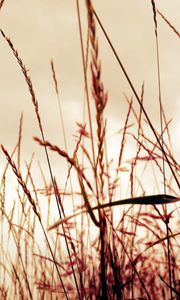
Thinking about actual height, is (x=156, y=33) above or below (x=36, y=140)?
above

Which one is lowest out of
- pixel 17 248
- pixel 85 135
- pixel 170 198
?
pixel 170 198

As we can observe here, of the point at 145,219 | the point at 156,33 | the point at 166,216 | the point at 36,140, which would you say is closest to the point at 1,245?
the point at 145,219

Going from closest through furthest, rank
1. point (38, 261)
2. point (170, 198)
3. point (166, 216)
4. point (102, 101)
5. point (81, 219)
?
point (102, 101)
point (170, 198)
point (166, 216)
point (81, 219)
point (38, 261)

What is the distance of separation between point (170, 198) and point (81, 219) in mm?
819

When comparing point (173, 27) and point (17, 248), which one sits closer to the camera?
point (173, 27)

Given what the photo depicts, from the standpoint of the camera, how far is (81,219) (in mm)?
1633

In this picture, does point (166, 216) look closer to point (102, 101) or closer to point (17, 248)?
point (102, 101)

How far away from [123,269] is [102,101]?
2.62 feet

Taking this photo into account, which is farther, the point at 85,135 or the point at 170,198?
the point at 85,135

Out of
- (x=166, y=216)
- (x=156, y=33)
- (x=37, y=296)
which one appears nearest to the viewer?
(x=166, y=216)

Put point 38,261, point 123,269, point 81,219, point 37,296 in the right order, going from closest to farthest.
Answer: point 123,269 → point 81,219 → point 37,296 → point 38,261

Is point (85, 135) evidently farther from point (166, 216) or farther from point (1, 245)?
point (1, 245)

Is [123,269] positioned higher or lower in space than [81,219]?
lower

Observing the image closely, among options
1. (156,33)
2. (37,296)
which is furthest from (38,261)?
(156,33)
